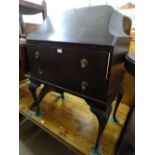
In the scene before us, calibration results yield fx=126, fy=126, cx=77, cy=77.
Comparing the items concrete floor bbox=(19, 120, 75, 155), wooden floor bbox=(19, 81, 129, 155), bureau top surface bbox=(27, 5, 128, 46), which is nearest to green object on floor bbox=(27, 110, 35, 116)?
wooden floor bbox=(19, 81, 129, 155)

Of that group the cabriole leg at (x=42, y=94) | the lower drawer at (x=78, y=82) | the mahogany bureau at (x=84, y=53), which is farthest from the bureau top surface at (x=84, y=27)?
the cabriole leg at (x=42, y=94)

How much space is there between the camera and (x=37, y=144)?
129 cm

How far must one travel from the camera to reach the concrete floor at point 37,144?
1.21m

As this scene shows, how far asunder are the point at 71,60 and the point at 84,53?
0.10 m

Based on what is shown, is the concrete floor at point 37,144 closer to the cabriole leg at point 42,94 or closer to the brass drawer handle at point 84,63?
the cabriole leg at point 42,94

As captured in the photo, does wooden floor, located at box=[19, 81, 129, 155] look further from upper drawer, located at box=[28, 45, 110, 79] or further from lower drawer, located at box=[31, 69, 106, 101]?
upper drawer, located at box=[28, 45, 110, 79]

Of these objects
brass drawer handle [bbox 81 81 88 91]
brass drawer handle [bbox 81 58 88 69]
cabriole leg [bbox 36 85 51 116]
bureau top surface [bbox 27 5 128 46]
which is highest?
bureau top surface [bbox 27 5 128 46]

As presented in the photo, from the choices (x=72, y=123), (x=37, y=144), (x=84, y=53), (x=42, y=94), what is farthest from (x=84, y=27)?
(x=37, y=144)

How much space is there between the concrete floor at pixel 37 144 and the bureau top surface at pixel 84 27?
3.36 feet

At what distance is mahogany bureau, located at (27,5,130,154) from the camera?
0.63 meters

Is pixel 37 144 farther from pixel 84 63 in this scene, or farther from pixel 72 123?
pixel 84 63

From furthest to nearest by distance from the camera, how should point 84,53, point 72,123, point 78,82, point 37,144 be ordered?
point 37,144 → point 72,123 → point 78,82 → point 84,53
